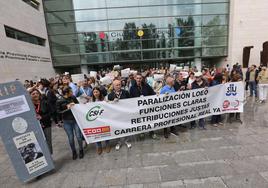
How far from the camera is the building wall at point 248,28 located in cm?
1756

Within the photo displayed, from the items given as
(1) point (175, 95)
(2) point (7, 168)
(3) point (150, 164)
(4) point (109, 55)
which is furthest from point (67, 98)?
(4) point (109, 55)

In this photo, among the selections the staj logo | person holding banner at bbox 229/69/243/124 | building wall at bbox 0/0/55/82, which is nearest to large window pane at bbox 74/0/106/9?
building wall at bbox 0/0/55/82

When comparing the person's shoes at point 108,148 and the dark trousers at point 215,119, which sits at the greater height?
the dark trousers at point 215,119

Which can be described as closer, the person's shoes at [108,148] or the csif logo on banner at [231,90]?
the person's shoes at [108,148]

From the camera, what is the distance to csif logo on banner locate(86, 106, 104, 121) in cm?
352

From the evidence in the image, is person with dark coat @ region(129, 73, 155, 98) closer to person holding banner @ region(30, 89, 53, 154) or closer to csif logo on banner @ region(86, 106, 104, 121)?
csif logo on banner @ region(86, 106, 104, 121)

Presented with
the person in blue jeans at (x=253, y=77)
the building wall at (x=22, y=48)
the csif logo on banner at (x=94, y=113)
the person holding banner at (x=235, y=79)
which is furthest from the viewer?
the building wall at (x=22, y=48)

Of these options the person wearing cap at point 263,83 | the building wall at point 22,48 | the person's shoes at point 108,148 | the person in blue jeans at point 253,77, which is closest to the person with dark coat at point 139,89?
the person's shoes at point 108,148

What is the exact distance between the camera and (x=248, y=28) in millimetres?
18031

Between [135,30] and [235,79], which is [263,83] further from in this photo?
[135,30]

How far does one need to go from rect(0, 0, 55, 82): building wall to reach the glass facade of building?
163cm

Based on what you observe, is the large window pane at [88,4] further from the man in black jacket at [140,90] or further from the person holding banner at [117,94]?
the person holding banner at [117,94]

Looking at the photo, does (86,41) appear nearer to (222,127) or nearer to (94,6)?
(94,6)

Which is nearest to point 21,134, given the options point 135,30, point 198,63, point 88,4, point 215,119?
point 215,119
